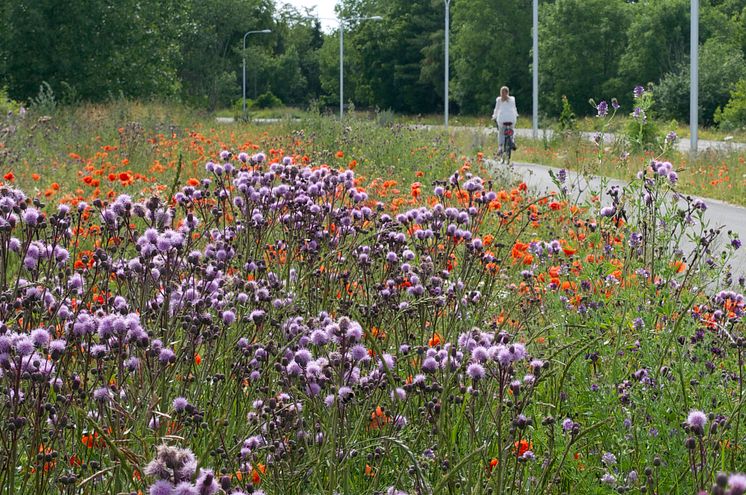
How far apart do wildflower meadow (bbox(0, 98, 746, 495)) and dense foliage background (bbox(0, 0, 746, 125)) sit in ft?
61.3

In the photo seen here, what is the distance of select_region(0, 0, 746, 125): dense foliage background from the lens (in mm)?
31938

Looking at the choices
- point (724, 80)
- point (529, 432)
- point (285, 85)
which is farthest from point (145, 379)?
point (285, 85)

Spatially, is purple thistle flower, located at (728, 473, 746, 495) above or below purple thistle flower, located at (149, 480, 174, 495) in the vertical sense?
above

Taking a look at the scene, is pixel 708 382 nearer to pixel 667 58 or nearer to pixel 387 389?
pixel 387 389

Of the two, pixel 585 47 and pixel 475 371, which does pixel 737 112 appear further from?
pixel 475 371

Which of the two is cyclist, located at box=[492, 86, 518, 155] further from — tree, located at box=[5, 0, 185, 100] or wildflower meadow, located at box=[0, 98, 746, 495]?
wildflower meadow, located at box=[0, 98, 746, 495]

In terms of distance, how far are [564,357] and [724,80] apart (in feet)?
149

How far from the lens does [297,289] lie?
3.45m

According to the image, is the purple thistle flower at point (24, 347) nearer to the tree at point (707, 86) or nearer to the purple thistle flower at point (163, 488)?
the purple thistle flower at point (163, 488)

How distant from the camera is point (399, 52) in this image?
73.6 meters

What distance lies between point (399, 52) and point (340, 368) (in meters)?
72.9

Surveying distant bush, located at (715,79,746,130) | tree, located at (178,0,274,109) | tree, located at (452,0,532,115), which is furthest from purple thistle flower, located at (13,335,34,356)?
tree, located at (452,0,532,115)

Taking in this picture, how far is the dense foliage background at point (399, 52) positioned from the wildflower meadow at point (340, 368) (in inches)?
736

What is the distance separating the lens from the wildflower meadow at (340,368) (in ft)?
7.78
